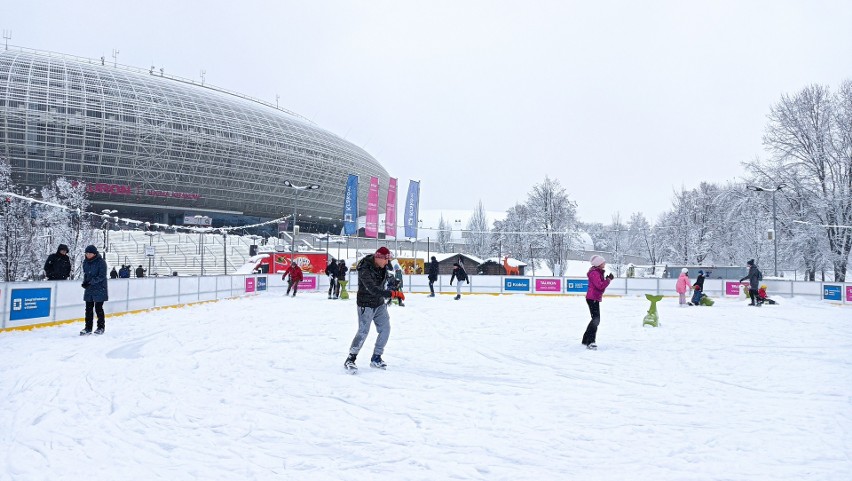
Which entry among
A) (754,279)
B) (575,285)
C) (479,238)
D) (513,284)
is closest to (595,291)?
(754,279)

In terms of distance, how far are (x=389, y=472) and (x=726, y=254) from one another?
48097mm

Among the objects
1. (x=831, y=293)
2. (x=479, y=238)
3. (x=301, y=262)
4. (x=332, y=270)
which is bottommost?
(x=831, y=293)

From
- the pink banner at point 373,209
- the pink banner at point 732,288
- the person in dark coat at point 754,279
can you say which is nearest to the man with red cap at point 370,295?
the person in dark coat at point 754,279

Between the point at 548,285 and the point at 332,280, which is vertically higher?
the point at 332,280

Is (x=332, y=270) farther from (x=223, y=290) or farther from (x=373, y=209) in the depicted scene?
(x=373, y=209)

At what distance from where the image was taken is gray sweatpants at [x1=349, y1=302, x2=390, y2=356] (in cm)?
680

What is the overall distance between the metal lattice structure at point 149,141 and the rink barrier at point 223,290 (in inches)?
1546

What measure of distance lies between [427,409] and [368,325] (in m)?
2.02

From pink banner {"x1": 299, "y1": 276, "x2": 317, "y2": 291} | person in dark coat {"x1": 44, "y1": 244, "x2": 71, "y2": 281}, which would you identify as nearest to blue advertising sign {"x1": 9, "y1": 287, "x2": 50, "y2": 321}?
person in dark coat {"x1": 44, "y1": 244, "x2": 71, "y2": 281}

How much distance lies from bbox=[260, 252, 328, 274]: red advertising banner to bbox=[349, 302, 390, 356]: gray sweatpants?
28.7m

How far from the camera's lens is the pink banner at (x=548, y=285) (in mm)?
27203

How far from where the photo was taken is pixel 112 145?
56281 mm

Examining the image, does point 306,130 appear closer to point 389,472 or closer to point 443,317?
point 443,317

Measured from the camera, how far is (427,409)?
504 cm
